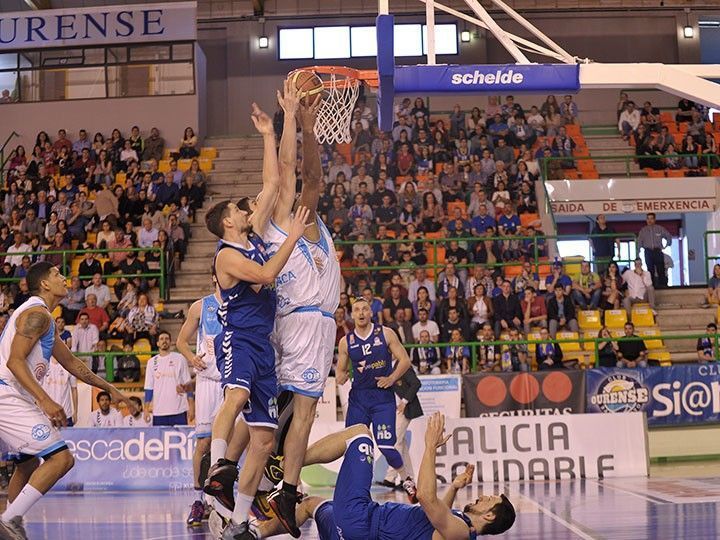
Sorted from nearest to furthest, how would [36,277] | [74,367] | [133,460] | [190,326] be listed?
[36,277], [74,367], [190,326], [133,460]

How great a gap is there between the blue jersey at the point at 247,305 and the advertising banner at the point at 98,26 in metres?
21.6

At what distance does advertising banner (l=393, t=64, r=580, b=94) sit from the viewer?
322 inches

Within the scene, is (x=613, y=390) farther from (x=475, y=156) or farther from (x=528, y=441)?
(x=475, y=156)

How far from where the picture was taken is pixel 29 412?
797 cm

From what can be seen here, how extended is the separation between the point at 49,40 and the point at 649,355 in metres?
18.2

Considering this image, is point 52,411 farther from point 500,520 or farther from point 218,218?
point 500,520

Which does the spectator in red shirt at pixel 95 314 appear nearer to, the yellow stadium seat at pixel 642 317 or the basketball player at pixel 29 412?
the yellow stadium seat at pixel 642 317

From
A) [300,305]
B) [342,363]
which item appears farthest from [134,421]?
[300,305]

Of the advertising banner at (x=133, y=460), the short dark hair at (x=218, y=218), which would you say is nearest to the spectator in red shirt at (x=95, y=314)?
the advertising banner at (x=133, y=460)

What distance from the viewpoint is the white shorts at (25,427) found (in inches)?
312

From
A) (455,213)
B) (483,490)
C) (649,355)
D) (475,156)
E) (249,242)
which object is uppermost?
(475,156)

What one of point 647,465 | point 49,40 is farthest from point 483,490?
point 49,40

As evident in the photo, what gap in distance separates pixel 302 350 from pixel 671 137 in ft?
64.8

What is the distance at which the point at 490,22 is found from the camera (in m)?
8.61
